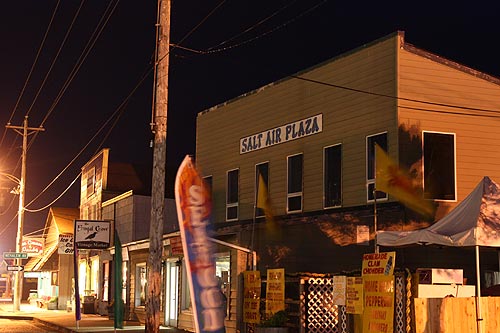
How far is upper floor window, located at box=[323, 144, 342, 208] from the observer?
830 inches

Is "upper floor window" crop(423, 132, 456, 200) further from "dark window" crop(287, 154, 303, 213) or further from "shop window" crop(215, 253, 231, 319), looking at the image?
"shop window" crop(215, 253, 231, 319)

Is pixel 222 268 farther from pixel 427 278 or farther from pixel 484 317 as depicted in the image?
pixel 484 317

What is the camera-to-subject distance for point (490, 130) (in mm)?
19938

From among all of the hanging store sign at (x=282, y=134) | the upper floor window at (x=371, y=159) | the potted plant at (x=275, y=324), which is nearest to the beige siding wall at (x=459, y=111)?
the upper floor window at (x=371, y=159)

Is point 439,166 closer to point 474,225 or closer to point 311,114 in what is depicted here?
point 311,114

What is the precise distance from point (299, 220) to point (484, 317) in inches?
357

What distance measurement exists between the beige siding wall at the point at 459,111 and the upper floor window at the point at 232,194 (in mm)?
8247

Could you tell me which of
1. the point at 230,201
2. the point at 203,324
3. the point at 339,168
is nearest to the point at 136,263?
the point at 230,201

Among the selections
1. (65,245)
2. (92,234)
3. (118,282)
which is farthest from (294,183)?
(65,245)

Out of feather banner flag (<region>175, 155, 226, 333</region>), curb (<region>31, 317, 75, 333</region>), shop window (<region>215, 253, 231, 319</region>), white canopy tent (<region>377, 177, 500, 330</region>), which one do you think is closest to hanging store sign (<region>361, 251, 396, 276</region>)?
white canopy tent (<region>377, 177, 500, 330</region>)

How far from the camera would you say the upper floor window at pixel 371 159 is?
19359mm

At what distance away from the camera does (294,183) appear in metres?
23.1

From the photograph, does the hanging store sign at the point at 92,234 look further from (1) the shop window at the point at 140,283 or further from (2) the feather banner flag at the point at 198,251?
(2) the feather banner flag at the point at 198,251

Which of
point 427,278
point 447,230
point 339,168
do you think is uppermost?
point 339,168
